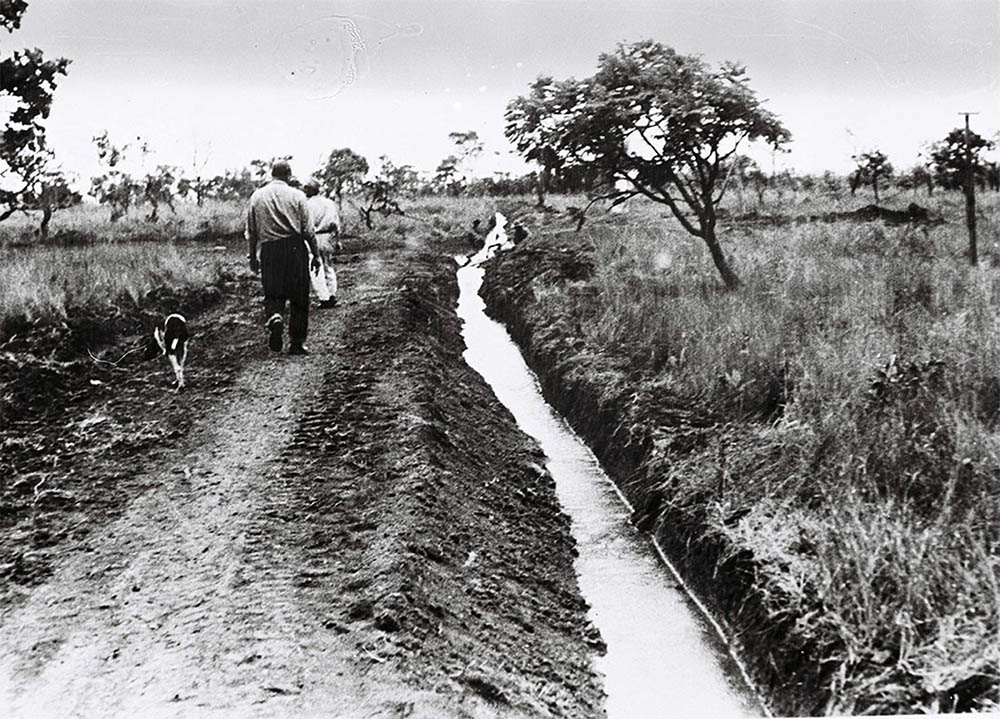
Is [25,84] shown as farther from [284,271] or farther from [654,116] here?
[654,116]

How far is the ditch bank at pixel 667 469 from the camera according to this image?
3.57m

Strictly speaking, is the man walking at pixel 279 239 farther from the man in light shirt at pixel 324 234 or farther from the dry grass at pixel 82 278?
the man in light shirt at pixel 324 234

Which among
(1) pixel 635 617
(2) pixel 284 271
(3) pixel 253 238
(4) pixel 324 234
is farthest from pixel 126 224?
(1) pixel 635 617

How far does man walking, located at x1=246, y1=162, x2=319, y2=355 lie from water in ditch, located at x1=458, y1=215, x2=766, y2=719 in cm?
252

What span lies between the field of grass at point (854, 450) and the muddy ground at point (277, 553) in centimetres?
105

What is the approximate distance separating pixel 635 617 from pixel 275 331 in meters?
4.17

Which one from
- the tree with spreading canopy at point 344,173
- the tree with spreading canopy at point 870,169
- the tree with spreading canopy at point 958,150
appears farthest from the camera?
the tree with spreading canopy at point 870,169

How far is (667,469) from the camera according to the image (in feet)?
17.9

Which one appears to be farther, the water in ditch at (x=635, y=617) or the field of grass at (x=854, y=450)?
the water in ditch at (x=635, y=617)

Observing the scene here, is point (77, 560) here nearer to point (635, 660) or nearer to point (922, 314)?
point (635, 660)

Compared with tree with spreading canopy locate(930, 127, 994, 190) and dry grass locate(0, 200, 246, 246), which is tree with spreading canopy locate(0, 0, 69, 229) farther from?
tree with spreading canopy locate(930, 127, 994, 190)

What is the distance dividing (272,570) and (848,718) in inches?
97.0

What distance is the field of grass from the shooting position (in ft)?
10.4

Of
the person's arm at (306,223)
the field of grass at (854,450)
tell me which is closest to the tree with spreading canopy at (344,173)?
the field of grass at (854,450)
